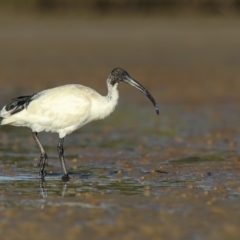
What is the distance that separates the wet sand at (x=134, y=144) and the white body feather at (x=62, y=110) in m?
0.75

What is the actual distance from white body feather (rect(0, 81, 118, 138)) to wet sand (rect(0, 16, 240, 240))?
745mm

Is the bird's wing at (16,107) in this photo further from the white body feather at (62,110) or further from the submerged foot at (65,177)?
the submerged foot at (65,177)

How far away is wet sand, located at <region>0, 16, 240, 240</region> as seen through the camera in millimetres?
9219

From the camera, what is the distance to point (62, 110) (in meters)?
12.5

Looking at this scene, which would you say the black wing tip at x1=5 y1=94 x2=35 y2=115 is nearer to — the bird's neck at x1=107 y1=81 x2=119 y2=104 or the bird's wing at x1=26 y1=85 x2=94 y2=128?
the bird's wing at x1=26 y1=85 x2=94 y2=128

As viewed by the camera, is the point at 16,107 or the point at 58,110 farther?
the point at 16,107

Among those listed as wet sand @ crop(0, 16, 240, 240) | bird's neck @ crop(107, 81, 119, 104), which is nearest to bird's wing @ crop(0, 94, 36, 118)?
wet sand @ crop(0, 16, 240, 240)

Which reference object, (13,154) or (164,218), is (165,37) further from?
(164,218)

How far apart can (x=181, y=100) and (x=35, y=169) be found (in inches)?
378

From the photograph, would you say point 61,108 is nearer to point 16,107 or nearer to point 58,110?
point 58,110

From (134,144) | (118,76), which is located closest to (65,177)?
(118,76)

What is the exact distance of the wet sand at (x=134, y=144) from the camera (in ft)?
30.2

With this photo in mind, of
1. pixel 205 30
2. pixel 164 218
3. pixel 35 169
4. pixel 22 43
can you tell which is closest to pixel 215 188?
pixel 164 218

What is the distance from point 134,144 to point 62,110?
11.9 feet
